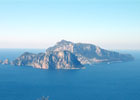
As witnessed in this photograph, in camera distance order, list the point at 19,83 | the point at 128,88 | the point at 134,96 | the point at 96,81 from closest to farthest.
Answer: the point at 134,96 < the point at 128,88 < the point at 19,83 < the point at 96,81

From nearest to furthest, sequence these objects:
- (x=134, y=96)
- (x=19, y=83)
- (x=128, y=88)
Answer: (x=134, y=96) < (x=128, y=88) < (x=19, y=83)

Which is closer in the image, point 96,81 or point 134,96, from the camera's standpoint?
point 134,96

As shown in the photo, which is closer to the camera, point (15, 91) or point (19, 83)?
point (15, 91)

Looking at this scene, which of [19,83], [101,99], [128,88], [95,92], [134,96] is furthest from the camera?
[19,83]

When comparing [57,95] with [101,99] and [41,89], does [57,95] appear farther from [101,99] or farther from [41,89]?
[101,99]

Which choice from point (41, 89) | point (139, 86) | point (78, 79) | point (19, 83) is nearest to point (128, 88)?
point (139, 86)

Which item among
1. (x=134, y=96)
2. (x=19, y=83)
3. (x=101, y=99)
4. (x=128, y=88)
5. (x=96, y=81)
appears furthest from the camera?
(x=96, y=81)

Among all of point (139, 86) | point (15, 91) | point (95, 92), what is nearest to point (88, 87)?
point (95, 92)

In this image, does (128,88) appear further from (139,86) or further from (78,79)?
(78,79)
